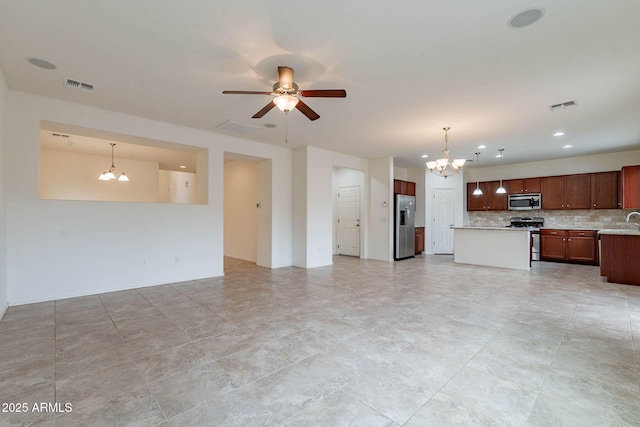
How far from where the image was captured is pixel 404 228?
7895 millimetres

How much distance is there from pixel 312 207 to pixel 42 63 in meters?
4.70

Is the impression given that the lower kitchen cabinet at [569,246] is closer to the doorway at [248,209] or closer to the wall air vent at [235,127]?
the doorway at [248,209]

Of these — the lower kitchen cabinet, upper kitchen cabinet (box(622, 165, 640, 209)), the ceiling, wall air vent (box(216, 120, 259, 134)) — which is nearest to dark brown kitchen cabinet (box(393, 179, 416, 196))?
the ceiling

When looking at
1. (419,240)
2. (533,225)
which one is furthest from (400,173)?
(533,225)

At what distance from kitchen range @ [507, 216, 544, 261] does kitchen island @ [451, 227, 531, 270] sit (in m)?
1.32

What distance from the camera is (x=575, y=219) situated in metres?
7.62

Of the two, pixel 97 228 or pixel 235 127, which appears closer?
pixel 97 228

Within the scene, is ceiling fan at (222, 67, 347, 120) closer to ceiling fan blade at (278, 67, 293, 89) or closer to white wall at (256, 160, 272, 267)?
ceiling fan blade at (278, 67, 293, 89)

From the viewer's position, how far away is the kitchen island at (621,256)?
502 centimetres

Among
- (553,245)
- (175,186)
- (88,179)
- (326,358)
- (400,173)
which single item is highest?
(400,173)

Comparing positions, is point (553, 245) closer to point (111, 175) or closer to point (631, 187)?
point (631, 187)

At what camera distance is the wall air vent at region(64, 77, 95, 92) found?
3.36 m

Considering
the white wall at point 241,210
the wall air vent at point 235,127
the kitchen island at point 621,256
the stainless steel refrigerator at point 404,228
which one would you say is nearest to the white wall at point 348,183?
the stainless steel refrigerator at point 404,228

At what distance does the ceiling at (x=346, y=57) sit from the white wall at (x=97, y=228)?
1.00ft
